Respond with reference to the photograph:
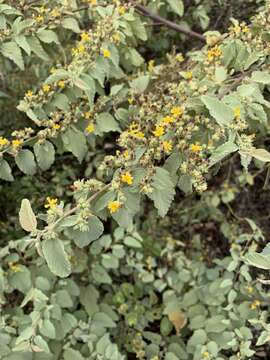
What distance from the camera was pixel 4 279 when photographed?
1.95m

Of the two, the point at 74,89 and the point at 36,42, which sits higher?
the point at 36,42

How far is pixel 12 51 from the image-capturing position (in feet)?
5.49

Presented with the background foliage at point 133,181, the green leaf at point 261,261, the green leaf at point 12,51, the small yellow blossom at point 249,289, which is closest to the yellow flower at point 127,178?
the background foliage at point 133,181

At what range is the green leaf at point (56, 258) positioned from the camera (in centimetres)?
A: 120

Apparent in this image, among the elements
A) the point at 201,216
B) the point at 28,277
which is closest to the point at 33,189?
the point at 28,277

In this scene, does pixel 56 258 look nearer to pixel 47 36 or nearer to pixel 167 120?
pixel 167 120

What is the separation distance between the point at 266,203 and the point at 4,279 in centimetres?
151

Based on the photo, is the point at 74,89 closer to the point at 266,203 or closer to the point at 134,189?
the point at 134,189

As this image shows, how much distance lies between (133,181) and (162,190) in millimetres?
80

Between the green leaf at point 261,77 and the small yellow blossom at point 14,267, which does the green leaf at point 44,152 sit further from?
the green leaf at point 261,77

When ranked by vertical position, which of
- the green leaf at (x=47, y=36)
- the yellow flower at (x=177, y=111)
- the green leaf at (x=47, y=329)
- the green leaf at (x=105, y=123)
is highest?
the green leaf at (x=47, y=36)

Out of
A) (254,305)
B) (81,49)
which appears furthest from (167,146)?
(254,305)

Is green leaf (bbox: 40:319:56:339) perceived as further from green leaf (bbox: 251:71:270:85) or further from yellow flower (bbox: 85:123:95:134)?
green leaf (bbox: 251:71:270:85)

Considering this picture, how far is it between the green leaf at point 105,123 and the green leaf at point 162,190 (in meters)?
0.44
